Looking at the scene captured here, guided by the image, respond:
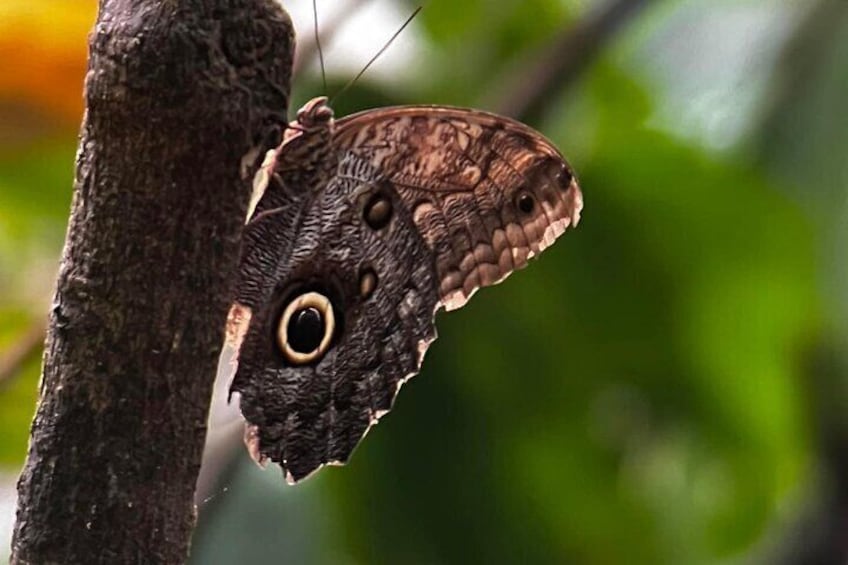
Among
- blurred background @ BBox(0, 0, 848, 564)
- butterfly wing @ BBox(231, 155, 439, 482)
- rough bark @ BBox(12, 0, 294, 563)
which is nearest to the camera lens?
rough bark @ BBox(12, 0, 294, 563)

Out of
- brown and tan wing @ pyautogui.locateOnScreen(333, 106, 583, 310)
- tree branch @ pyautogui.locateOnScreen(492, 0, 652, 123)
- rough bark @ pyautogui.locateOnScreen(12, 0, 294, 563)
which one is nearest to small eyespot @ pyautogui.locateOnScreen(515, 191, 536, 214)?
brown and tan wing @ pyautogui.locateOnScreen(333, 106, 583, 310)

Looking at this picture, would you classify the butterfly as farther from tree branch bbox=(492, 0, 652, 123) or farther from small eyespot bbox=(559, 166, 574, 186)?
tree branch bbox=(492, 0, 652, 123)

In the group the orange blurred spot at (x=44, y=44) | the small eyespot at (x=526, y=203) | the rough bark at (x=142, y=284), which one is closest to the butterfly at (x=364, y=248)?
the small eyespot at (x=526, y=203)

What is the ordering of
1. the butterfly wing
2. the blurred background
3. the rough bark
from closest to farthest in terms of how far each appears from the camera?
the rough bark → the butterfly wing → the blurred background

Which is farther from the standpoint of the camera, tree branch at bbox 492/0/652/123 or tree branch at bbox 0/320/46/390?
tree branch at bbox 492/0/652/123

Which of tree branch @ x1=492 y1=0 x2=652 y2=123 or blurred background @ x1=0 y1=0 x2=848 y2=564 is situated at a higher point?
tree branch @ x1=492 y1=0 x2=652 y2=123

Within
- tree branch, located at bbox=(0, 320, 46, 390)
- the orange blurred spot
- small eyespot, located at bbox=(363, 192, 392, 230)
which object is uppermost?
the orange blurred spot

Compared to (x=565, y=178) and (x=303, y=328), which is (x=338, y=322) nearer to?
(x=303, y=328)

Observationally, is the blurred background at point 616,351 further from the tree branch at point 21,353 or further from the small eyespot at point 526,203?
the small eyespot at point 526,203

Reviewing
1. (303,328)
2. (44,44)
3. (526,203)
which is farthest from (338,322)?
(44,44)
